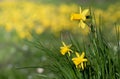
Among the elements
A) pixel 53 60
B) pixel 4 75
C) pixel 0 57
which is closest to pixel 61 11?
pixel 0 57

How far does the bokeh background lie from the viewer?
304 inches

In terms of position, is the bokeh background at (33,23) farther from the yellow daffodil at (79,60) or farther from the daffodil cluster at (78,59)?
the yellow daffodil at (79,60)

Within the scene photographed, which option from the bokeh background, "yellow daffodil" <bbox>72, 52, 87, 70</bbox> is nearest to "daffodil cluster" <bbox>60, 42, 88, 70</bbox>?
"yellow daffodil" <bbox>72, 52, 87, 70</bbox>

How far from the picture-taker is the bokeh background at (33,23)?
7.73 meters

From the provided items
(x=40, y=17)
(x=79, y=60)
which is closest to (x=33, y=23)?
(x=40, y=17)

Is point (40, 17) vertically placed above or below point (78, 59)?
below

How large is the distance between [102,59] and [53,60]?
380 mm

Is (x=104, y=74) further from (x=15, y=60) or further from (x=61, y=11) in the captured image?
(x=61, y=11)

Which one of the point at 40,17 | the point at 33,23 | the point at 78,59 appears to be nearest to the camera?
the point at 78,59

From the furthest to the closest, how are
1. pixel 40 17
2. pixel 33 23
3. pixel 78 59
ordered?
pixel 40 17
pixel 33 23
pixel 78 59

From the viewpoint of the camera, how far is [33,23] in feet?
32.2

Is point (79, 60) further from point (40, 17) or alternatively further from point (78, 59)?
point (40, 17)

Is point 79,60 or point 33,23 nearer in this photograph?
point 79,60

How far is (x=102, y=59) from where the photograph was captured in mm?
3174
